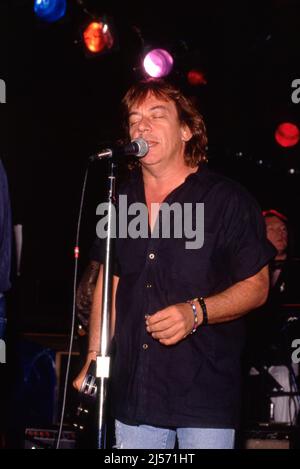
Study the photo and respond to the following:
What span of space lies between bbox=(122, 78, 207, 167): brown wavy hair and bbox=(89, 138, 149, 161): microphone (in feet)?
1.50

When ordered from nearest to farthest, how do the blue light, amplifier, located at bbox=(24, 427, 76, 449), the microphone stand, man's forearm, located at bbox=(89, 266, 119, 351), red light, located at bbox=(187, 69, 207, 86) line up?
the microphone stand, man's forearm, located at bbox=(89, 266, 119, 351), amplifier, located at bbox=(24, 427, 76, 449), the blue light, red light, located at bbox=(187, 69, 207, 86)

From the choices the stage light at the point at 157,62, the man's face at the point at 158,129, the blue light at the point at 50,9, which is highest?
the blue light at the point at 50,9

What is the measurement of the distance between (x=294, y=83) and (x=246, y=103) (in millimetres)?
595

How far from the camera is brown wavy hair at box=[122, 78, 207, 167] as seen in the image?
3.13m

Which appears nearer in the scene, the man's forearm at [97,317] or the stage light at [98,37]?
the man's forearm at [97,317]

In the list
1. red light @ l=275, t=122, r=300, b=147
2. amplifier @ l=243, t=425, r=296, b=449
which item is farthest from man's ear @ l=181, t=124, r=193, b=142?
red light @ l=275, t=122, r=300, b=147

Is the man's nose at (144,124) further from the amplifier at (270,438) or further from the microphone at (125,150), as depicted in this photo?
the amplifier at (270,438)

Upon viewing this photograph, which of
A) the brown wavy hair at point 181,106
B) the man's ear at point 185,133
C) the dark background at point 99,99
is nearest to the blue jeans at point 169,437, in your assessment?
the brown wavy hair at point 181,106

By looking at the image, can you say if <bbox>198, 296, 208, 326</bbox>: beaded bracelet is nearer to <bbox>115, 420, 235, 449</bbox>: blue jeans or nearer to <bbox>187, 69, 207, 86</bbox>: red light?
<bbox>115, 420, 235, 449</bbox>: blue jeans

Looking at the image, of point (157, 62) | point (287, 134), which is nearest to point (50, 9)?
point (157, 62)

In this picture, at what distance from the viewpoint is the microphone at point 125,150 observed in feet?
8.29

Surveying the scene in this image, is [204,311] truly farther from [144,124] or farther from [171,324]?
[144,124]

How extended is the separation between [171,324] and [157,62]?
453 cm

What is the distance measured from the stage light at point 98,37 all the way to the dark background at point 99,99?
0.35ft
